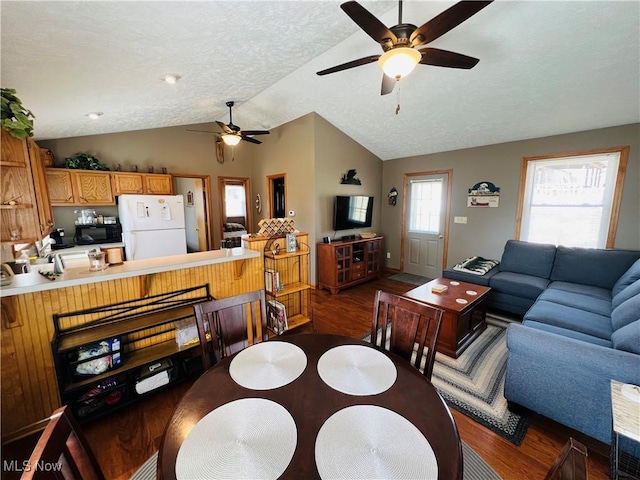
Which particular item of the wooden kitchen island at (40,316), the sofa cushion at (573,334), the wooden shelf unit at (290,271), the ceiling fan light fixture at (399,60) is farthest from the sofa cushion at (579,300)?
the wooden kitchen island at (40,316)

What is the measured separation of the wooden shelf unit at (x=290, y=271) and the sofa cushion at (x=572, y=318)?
2.31 m

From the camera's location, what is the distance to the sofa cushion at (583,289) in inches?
112

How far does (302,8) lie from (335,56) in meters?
1.03

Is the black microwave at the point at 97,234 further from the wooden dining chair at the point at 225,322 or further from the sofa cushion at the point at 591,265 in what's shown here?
the sofa cushion at the point at 591,265

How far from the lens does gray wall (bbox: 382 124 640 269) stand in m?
3.13

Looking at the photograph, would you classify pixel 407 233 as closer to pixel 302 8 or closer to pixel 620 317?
pixel 620 317

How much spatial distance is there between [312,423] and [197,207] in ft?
18.5

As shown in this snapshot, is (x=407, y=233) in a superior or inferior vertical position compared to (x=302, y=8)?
inferior

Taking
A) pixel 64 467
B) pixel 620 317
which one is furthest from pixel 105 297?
pixel 620 317

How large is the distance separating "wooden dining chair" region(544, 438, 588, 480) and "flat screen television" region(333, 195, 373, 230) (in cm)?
409

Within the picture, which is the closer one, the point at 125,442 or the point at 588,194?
the point at 125,442

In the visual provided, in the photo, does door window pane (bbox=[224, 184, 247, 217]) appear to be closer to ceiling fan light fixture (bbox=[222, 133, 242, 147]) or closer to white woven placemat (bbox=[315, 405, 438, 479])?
ceiling fan light fixture (bbox=[222, 133, 242, 147])

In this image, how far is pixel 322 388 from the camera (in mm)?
1114

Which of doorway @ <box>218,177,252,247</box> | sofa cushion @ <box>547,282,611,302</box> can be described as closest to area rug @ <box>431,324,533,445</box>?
sofa cushion @ <box>547,282,611,302</box>
